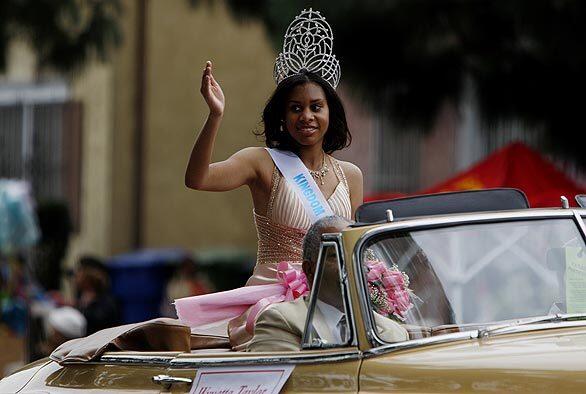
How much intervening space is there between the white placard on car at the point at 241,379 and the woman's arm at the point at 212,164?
1.10 m

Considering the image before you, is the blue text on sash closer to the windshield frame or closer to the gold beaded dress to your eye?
the gold beaded dress

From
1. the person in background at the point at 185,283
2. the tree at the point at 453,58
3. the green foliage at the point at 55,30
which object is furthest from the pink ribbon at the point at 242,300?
the person in background at the point at 185,283

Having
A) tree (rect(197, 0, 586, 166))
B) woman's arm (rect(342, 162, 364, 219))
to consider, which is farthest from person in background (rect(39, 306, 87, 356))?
woman's arm (rect(342, 162, 364, 219))

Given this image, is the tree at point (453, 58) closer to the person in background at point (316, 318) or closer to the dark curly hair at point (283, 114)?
the dark curly hair at point (283, 114)

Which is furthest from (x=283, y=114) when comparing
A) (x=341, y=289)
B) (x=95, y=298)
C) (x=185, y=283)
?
(x=185, y=283)

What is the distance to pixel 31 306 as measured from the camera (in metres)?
15.6

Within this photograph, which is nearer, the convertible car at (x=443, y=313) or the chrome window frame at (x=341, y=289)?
the convertible car at (x=443, y=313)

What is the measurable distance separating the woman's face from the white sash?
100mm

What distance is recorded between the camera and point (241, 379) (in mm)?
5539

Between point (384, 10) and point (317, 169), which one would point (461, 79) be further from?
point (317, 169)

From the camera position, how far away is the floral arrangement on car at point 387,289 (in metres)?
5.48

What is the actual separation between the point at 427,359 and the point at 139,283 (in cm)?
1474

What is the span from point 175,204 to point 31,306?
6.78 metres

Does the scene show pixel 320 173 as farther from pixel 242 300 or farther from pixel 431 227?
pixel 431 227
